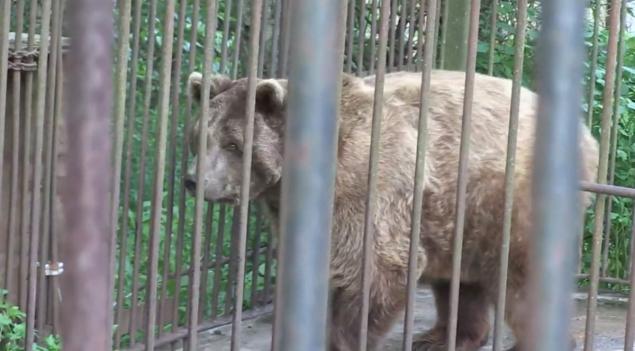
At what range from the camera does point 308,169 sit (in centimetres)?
129

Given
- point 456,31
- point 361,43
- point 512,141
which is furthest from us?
point 456,31

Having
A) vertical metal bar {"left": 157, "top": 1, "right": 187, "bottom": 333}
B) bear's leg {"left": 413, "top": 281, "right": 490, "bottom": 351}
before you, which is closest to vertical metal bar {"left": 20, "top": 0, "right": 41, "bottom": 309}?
vertical metal bar {"left": 157, "top": 1, "right": 187, "bottom": 333}

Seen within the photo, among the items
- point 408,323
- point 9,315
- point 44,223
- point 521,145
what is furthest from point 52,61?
point 521,145

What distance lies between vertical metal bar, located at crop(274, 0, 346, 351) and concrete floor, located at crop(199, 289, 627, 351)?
439 centimetres

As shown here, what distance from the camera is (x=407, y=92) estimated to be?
528 centimetres

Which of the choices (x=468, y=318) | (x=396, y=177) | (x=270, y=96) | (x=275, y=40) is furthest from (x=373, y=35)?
(x=468, y=318)

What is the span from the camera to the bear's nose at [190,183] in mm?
4908

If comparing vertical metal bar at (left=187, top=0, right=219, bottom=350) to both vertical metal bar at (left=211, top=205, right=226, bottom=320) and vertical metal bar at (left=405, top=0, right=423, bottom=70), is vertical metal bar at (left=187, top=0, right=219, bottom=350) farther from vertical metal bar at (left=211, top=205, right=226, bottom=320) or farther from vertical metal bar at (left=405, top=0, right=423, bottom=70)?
vertical metal bar at (left=405, top=0, right=423, bottom=70)

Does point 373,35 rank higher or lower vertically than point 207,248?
higher

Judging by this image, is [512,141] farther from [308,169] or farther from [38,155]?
[308,169]

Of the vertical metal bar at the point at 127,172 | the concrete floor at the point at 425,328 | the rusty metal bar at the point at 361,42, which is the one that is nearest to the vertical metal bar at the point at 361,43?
the rusty metal bar at the point at 361,42

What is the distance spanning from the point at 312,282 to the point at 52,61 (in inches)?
126

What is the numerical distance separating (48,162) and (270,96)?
1184 mm

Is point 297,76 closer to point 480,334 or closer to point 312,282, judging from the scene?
point 312,282
